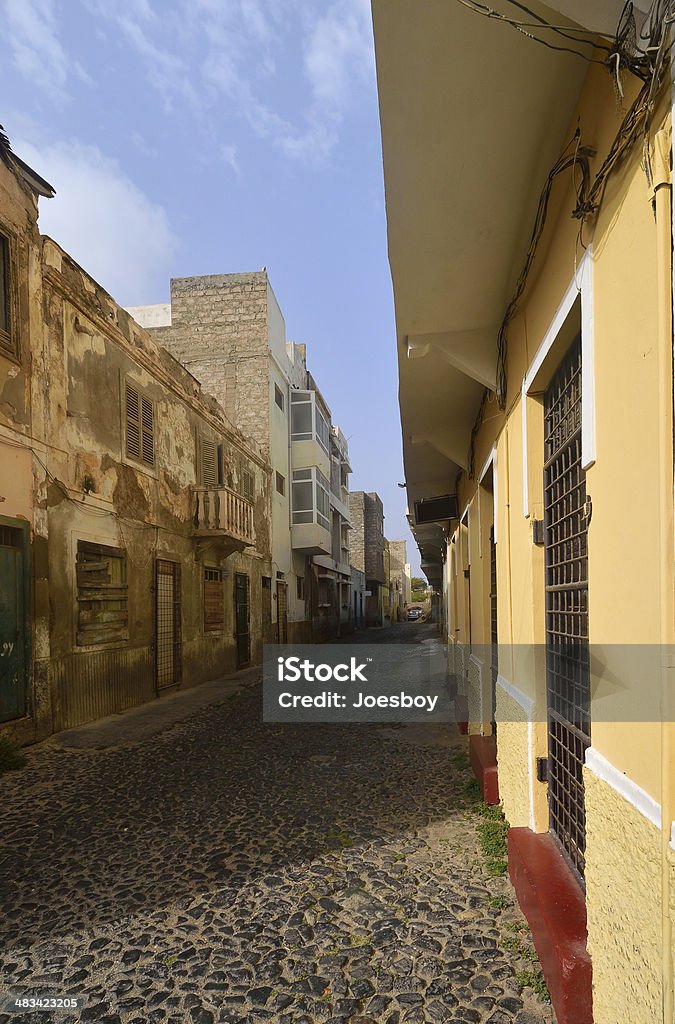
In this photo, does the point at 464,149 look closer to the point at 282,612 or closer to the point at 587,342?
the point at 587,342

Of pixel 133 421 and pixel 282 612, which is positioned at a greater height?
pixel 133 421

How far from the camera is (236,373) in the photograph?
2030 centimetres

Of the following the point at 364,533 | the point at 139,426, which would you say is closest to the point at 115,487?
the point at 139,426

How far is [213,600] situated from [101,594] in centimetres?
500

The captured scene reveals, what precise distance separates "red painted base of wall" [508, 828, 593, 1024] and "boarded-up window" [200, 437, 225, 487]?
1126cm

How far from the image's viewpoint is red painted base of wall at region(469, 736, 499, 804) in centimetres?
480

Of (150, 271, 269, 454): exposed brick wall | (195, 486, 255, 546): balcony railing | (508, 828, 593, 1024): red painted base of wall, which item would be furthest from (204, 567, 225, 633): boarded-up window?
(508, 828, 593, 1024): red painted base of wall

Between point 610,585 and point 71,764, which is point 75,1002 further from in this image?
point 71,764

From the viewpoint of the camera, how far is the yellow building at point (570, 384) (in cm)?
175

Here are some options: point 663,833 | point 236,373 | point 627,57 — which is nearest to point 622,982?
point 663,833

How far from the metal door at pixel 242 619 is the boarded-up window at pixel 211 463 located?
249cm

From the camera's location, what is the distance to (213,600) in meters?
14.0

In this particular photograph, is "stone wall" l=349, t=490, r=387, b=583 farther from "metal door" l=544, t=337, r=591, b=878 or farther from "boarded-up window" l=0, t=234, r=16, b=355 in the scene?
"metal door" l=544, t=337, r=591, b=878

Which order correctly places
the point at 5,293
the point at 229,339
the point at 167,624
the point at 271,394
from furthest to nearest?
1. the point at 271,394
2. the point at 229,339
3. the point at 167,624
4. the point at 5,293
